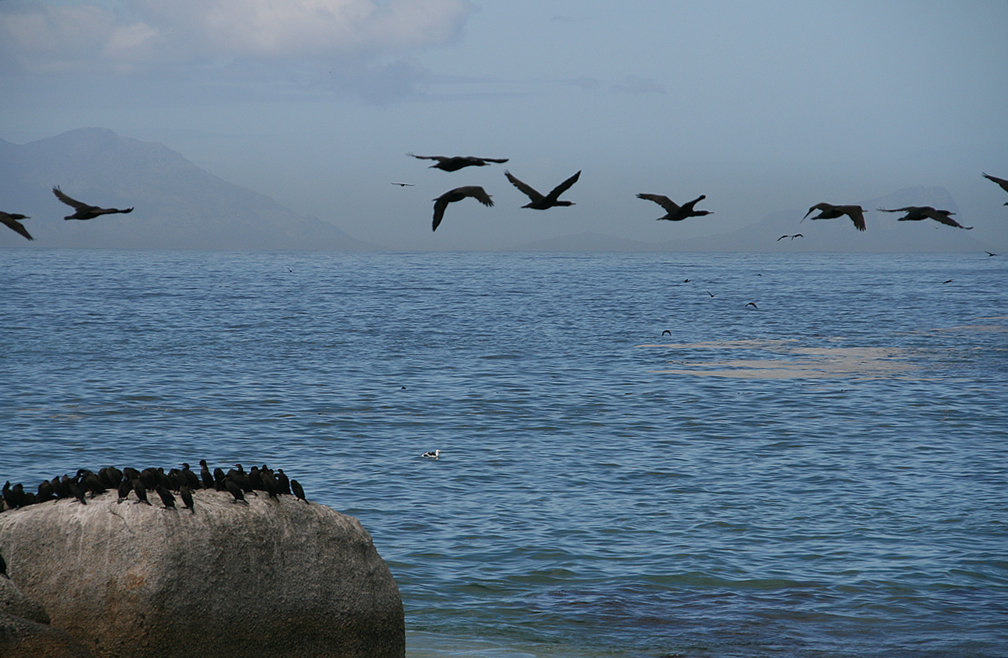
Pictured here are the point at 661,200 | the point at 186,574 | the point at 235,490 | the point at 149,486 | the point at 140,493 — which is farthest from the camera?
the point at 661,200

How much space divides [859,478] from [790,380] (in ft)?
51.0

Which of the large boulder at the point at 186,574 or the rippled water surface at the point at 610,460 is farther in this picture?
the rippled water surface at the point at 610,460

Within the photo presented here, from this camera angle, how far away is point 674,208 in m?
10.5

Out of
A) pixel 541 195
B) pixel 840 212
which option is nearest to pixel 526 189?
pixel 541 195

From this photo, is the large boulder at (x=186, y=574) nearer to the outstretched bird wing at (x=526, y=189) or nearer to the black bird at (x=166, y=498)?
the black bird at (x=166, y=498)

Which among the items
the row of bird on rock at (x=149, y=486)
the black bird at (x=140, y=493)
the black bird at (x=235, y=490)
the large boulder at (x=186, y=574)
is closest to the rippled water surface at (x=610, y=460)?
the large boulder at (x=186, y=574)

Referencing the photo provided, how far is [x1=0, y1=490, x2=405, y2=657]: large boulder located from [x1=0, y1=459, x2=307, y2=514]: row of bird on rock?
0.09 meters

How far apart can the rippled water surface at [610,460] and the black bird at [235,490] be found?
372 centimetres

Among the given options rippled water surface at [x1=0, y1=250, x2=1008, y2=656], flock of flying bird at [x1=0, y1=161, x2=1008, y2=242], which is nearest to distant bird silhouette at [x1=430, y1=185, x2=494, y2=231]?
flock of flying bird at [x1=0, y1=161, x2=1008, y2=242]

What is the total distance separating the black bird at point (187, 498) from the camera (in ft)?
30.0

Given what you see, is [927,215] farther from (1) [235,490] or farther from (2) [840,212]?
(1) [235,490]

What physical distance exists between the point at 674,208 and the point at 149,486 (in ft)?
17.7

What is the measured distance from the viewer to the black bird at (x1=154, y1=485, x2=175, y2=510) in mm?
9102

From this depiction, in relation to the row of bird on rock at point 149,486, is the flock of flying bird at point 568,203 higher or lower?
higher
